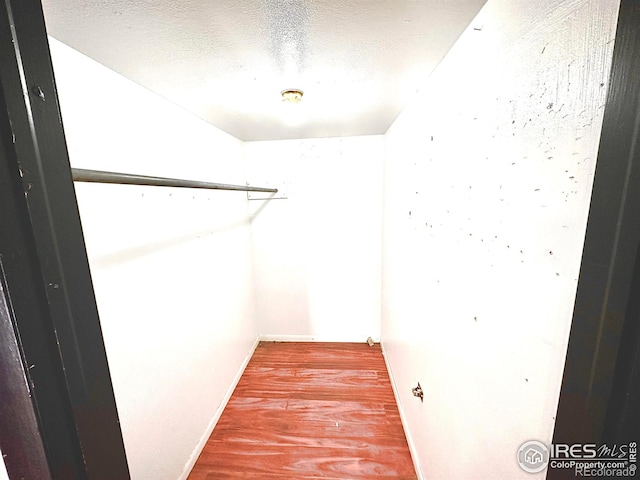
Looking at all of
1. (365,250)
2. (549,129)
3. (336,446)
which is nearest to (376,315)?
(365,250)

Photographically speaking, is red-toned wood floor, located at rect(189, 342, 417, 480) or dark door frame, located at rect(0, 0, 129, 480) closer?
dark door frame, located at rect(0, 0, 129, 480)

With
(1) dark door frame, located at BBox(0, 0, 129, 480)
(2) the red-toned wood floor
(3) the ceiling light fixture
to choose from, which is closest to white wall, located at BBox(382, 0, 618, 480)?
(2) the red-toned wood floor

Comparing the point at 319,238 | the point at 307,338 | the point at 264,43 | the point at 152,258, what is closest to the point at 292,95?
the point at 264,43

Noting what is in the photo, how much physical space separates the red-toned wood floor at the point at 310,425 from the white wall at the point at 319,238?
389 mm

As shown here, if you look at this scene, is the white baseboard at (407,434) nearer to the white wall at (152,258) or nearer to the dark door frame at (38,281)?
the white wall at (152,258)

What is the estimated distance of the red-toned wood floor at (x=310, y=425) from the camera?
132 cm

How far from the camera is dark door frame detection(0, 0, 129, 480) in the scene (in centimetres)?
36

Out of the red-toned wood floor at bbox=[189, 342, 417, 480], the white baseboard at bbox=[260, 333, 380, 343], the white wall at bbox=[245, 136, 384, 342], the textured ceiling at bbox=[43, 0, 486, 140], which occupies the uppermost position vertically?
the textured ceiling at bbox=[43, 0, 486, 140]

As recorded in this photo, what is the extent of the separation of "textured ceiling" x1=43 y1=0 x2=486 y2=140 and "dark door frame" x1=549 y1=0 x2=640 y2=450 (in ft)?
1.64

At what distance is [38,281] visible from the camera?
0.39 meters

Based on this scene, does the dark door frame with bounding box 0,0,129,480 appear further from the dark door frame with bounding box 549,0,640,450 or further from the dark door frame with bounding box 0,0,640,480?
the dark door frame with bounding box 549,0,640,450

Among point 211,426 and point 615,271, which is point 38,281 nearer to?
point 615,271

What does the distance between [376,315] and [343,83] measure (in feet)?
6.64

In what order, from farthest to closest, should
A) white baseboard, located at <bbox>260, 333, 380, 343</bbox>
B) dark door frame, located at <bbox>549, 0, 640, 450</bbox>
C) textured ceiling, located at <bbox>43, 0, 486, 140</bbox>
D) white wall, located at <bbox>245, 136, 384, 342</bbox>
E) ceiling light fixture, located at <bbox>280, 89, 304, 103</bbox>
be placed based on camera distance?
white baseboard, located at <bbox>260, 333, 380, 343</bbox>
white wall, located at <bbox>245, 136, 384, 342</bbox>
ceiling light fixture, located at <bbox>280, 89, 304, 103</bbox>
textured ceiling, located at <bbox>43, 0, 486, 140</bbox>
dark door frame, located at <bbox>549, 0, 640, 450</bbox>
